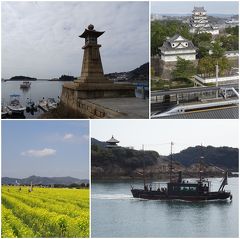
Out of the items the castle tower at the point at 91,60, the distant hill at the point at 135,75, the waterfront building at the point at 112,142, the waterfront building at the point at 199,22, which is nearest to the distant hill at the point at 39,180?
the waterfront building at the point at 112,142

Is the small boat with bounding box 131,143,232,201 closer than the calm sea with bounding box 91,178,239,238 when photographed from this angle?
No

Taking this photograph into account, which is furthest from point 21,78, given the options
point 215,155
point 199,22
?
point 215,155

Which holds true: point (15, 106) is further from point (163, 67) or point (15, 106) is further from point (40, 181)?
point (163, 67)

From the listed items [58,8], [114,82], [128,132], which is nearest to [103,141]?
[128,132]

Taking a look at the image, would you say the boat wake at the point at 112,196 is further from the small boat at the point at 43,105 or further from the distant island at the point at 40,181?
the small boat at the point at 43,105

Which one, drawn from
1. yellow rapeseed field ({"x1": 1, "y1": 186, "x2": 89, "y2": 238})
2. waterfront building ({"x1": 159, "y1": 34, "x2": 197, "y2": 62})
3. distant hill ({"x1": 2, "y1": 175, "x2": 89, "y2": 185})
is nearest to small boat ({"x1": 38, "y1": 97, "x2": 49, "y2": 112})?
distant hill ({"x1": 2, "y1": 175, "x2": 89, "y2": 185})

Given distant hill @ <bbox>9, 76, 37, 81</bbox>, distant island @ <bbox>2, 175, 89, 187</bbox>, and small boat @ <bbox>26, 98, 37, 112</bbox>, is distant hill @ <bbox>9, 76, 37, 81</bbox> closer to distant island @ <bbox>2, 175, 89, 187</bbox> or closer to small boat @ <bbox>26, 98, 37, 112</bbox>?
small boat @ <bbox>26, 98, 37, 112</bbox>
